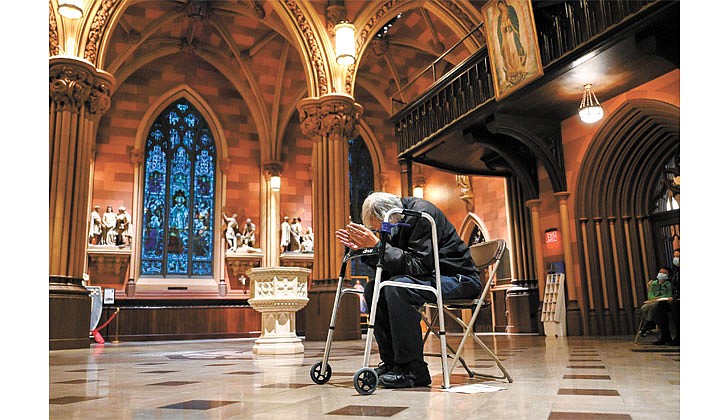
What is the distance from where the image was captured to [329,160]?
42.1ft

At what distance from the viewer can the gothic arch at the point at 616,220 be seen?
1005 centimetres

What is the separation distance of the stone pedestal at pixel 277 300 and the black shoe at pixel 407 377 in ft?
13.7

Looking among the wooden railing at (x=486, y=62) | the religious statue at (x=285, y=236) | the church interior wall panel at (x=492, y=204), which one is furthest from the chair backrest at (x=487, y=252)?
the religious statue at (x=285, y=236)

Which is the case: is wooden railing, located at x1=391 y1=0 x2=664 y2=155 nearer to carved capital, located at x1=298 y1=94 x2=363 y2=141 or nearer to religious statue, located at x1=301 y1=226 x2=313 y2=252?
carved capital, located at x1=298 y1=94 x2=363 y2=141

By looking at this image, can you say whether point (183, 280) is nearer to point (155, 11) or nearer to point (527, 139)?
point (155, 11)

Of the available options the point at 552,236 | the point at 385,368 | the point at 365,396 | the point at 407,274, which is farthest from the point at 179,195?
the point at 365,396

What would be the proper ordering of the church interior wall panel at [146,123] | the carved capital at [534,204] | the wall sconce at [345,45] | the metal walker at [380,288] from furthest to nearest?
the church interior wall panel at [146,123] < the carved capital at [534,204] < the wall sconce at [345,45] < the metal walker at [380,288]

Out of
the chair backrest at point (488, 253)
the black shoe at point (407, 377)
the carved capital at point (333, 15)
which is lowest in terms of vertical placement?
the black shoe at point (407, 377)

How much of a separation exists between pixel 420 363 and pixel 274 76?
56.0ft

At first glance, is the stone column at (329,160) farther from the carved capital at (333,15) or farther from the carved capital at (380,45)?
the carved capital at (380,45)

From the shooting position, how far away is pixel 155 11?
16516 millimetres

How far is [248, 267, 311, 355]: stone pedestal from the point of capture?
23.4ft

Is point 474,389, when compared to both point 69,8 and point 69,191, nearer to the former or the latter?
point 69,8

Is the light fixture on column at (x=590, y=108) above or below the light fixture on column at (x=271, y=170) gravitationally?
below
